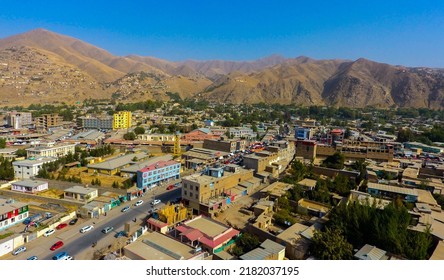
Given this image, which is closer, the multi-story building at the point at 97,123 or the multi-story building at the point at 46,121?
the multi-story building at the point at 97,123

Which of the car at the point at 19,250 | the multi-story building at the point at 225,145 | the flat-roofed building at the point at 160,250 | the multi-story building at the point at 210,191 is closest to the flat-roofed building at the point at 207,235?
the flat-roofed building at the point at 160,250

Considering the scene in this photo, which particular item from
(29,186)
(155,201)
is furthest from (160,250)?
(29,186)

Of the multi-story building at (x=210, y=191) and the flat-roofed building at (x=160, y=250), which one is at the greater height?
the multi-story building at (x=210, y=191)

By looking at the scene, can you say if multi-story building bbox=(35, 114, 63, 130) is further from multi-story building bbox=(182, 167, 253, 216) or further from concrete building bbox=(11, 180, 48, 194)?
multi-story building bbox=(182, 167, 253, 216)

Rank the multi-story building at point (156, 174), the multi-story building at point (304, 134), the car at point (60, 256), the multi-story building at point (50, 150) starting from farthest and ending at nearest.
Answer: the multi-story building at point (304, 134) → the multi-story building at point (50, 150) → the multi-story building at point (156, 174) → the car at point (60, 256)

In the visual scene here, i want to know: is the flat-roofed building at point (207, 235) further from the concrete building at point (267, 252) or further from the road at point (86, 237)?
the road at point (86, 237)

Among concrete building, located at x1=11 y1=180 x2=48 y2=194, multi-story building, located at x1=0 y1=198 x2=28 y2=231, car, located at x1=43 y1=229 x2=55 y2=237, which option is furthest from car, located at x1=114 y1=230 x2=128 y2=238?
concrete building, located at x1=11 y1=180 x2=48 y2=194

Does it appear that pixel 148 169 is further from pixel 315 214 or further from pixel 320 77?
pixel 320 77

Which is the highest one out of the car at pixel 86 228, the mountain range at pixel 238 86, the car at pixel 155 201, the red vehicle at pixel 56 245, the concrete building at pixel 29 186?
the mountain range at pixel 238 86
